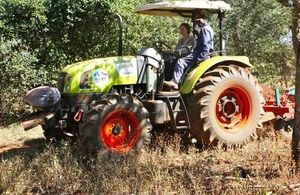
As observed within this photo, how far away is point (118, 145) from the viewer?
6730 mm

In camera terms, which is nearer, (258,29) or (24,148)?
(24,148)

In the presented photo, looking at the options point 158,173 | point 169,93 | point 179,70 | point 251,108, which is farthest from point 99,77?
point 251,108

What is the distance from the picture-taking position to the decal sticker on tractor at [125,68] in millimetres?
7172

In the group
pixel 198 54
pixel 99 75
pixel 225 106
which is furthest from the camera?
pixel 225 106

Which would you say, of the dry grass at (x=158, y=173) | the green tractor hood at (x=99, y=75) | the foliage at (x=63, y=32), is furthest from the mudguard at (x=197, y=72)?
the foliage at (x=63, y=32)

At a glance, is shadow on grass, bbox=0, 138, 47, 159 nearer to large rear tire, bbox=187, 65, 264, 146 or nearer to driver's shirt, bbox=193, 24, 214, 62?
large rear tire, bbox=187, 65, 264, 146

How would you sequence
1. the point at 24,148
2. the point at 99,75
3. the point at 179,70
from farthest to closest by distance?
the point at 24,148 → the point at 179,70 → the point at 99,75

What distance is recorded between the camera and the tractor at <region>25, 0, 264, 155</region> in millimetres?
6633

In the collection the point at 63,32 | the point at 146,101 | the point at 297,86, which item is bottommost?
the point at 146,101

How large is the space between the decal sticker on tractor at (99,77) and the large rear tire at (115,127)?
470 mm

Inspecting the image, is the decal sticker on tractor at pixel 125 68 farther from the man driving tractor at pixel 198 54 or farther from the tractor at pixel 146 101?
the man driving tractor at pixel 198 54

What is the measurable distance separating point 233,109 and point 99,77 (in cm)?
223

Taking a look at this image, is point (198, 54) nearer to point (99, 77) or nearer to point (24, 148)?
point (99, 77)

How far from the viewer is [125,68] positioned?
23.7ft
